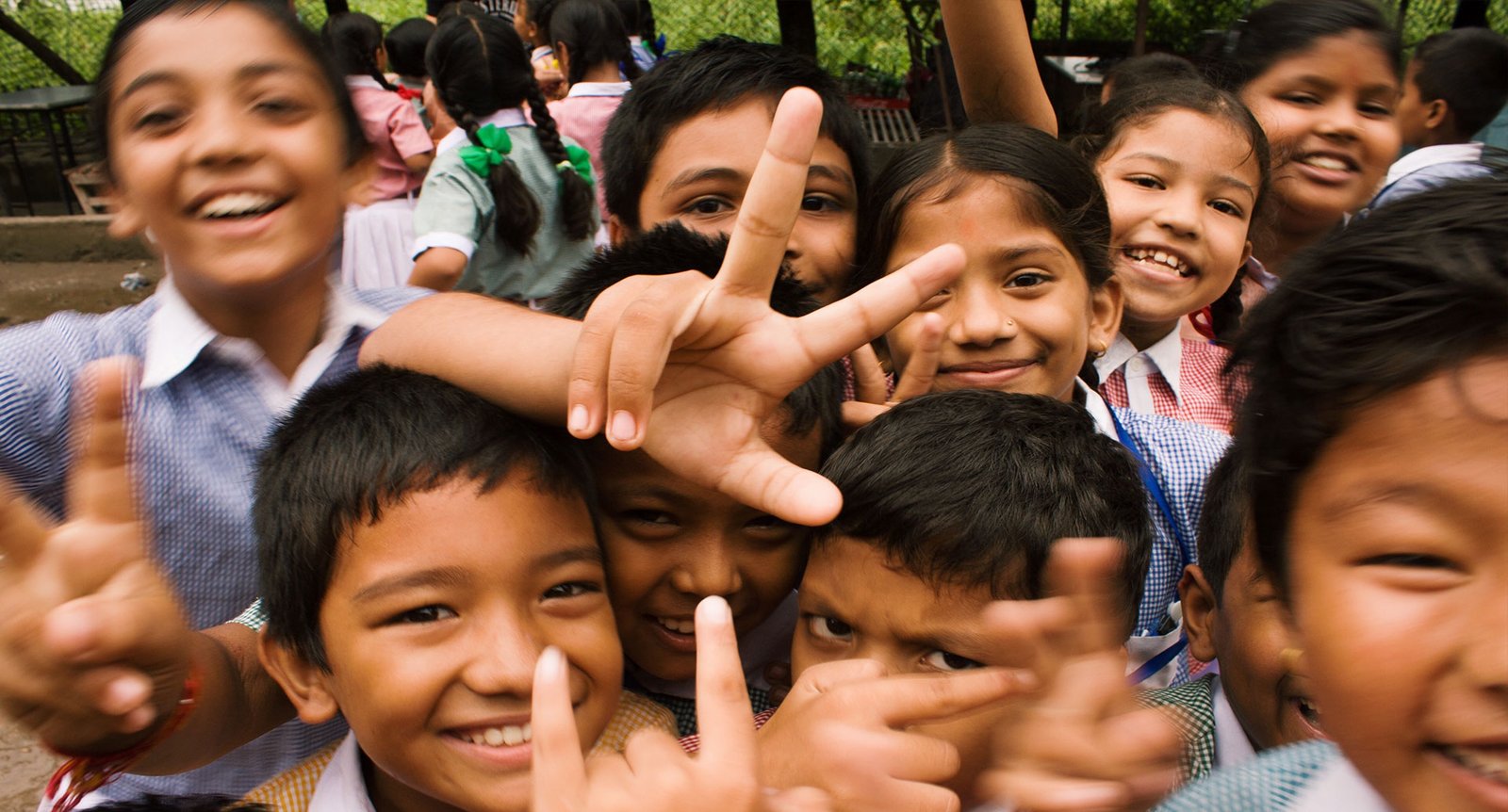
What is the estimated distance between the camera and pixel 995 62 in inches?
86.4

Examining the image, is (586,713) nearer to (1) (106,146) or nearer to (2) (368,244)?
(1) (106,146)

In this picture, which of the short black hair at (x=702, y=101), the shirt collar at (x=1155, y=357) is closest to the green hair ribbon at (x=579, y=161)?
the short black hair at (x=702, y=101)

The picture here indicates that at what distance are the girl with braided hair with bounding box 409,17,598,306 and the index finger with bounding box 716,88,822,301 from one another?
7.97 ft

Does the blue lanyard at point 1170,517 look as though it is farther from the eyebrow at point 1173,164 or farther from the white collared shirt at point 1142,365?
the eyebrow at point 1173,164

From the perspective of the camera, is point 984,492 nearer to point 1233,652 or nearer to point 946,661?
point 946,661

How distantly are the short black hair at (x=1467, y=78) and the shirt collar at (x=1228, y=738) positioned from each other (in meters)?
4.15

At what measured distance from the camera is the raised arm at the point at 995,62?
2.12m

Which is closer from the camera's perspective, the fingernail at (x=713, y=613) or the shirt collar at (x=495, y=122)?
the fingernail at (x=713, y=613)

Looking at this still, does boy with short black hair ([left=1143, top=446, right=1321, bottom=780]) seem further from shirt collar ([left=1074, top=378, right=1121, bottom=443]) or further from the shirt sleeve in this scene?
the shirt sleeve

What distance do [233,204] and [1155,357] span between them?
1.87 meters

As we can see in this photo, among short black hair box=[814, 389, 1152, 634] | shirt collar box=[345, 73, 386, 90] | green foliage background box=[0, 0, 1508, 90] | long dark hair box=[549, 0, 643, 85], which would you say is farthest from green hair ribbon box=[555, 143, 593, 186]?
green foliage background box=[0, 0, 1508, 90]

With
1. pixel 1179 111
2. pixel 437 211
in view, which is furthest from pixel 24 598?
pixel 437 211

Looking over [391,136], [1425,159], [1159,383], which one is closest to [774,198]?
[1159,383]

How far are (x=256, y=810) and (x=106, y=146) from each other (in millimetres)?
1002
